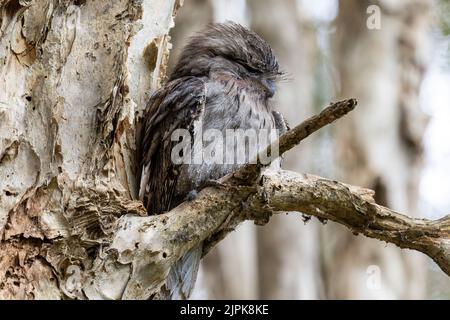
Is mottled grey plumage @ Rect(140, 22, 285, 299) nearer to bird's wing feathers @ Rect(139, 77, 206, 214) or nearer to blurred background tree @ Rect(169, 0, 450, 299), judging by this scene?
bird's wing feathers @ Rect(139, 77, 206, 214)

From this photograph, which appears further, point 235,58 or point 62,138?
point 235,58

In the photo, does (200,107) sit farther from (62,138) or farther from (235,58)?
(62,138)

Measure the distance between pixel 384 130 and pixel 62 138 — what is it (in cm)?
496

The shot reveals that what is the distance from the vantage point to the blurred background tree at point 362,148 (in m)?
7.85

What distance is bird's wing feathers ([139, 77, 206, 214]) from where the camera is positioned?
13.6 feet

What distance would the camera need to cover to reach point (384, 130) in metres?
8.03

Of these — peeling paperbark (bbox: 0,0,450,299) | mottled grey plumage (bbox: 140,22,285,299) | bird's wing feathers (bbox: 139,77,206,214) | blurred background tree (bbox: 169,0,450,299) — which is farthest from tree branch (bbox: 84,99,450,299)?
blurred background tree (bbox: 169,0,450,299)

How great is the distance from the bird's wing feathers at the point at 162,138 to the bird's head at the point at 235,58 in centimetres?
48

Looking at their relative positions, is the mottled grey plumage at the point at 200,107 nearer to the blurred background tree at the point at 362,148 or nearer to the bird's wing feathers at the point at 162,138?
the bird's wing feathers at the point at 162,138

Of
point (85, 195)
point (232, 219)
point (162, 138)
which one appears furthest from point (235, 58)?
point (85, 195)

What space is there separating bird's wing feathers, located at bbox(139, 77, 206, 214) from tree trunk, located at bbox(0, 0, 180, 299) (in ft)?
0.31

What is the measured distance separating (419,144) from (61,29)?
499 centimetres
